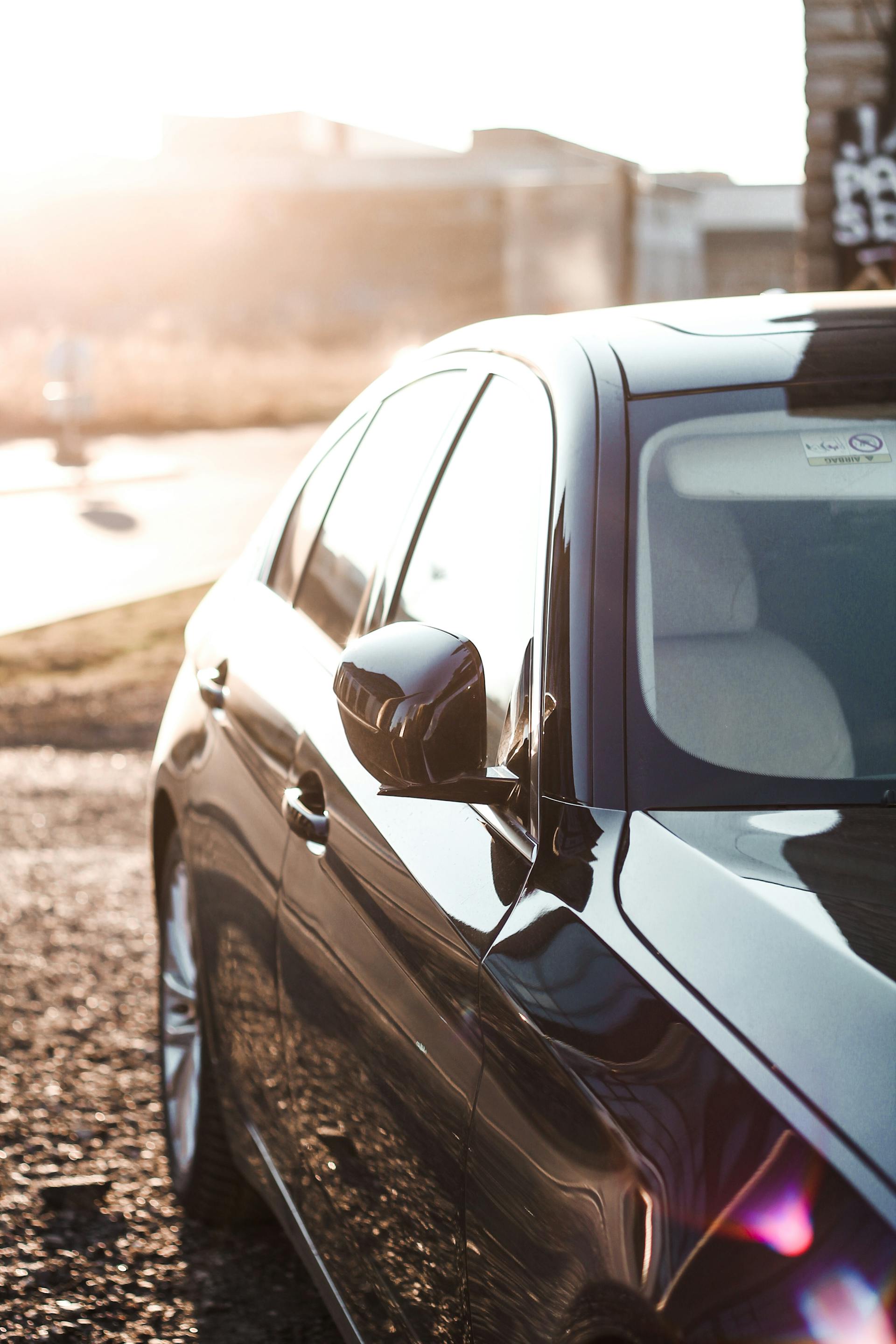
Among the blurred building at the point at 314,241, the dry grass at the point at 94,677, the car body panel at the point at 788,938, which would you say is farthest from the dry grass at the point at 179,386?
the car body panel at the point at 788,938

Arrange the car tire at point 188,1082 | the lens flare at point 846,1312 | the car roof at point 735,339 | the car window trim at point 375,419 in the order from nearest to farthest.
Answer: the lens flare at point 846,1312
the car roof at point 735,339
the car window trim at point 375,419
the car tire at point 188,1082

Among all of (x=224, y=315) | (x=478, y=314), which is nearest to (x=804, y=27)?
(x=478, y=314)

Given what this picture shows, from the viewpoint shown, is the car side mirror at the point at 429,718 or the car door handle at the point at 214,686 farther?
the car door handle at the point at 214,686

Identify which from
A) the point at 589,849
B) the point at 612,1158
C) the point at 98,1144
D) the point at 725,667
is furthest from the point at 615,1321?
the point at 98,1144

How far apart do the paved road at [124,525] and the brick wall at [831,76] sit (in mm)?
5988

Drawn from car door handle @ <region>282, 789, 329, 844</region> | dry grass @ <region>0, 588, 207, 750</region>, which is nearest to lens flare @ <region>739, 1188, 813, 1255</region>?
car door handle @ <region>282, 789, 329, 844</region>

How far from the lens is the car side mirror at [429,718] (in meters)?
1.81

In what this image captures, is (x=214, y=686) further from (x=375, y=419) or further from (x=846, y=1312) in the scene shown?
(x=846, y=1312)

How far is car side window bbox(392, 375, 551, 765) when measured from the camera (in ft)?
6.74

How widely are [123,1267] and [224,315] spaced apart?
7429cm

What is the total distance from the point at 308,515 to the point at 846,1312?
2318 millimetres

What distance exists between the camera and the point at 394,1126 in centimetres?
190

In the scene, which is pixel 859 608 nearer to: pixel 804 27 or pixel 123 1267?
pixel 123 1267

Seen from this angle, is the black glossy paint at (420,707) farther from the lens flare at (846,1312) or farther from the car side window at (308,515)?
the car side window at (308,515)
